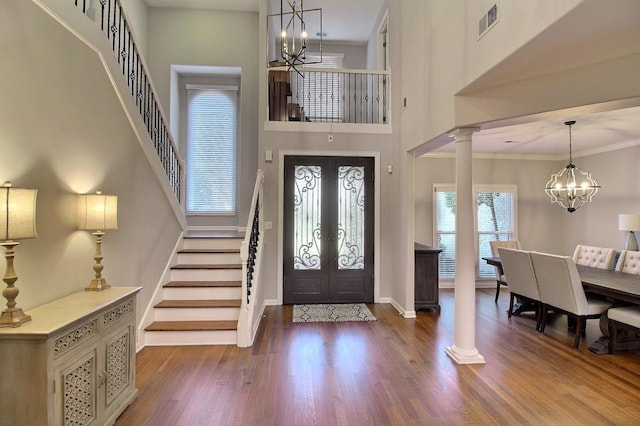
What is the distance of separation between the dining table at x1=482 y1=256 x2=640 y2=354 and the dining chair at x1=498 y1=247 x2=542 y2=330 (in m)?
0.54

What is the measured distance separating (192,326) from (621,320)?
4.79 metres

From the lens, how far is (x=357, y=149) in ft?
17.6

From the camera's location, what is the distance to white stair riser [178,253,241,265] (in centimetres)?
453

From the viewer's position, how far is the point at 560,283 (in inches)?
150

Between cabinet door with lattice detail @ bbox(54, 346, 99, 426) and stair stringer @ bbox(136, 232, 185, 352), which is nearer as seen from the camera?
cabinet door with lattice detail @ bbox(54, 346, 99, 426)

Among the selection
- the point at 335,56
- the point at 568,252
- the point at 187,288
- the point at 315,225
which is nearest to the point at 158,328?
the point at 187,288

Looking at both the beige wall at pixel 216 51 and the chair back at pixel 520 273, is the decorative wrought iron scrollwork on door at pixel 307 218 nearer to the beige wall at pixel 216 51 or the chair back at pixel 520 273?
the beige wall at pixel 216 51

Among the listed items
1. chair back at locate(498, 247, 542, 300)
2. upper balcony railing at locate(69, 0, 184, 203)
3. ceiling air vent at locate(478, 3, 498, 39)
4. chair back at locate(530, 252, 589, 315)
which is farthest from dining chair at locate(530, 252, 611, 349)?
upper balcony railing at locate(69, 0, 184, 203)

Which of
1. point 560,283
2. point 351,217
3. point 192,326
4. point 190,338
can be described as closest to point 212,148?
point 351,217

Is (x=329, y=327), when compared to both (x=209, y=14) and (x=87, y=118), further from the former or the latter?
(x=209, y=14)

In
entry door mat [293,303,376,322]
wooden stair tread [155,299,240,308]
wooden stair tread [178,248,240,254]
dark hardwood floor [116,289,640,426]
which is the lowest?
dark hardwood floor [116,289,640,426]

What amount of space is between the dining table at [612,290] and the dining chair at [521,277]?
1.78 ft

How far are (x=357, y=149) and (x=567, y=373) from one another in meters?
3.93

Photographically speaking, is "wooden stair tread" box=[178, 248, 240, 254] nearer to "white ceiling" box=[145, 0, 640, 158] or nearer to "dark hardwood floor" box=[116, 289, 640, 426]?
"dark hardwood floor" box=[116, 289, 640, 426]
